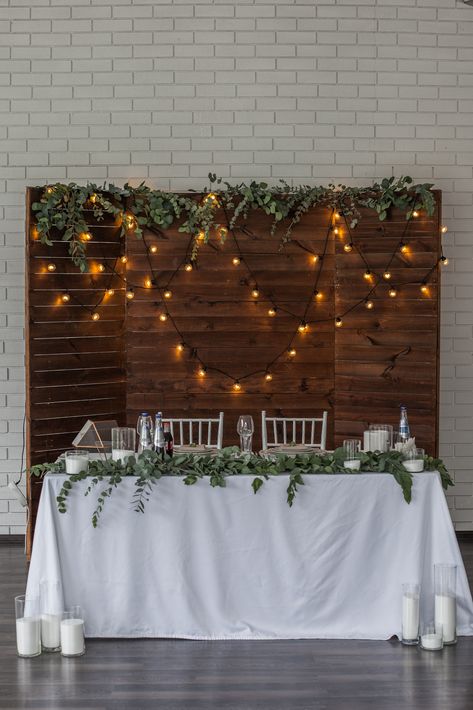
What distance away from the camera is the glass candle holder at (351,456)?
178 inches

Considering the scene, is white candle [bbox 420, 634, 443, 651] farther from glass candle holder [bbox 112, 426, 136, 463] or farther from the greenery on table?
glass candle holder [bbox 112, 426, 136, 463]

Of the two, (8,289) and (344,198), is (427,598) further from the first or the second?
(8,289)

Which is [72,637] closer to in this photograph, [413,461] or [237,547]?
[237,547]

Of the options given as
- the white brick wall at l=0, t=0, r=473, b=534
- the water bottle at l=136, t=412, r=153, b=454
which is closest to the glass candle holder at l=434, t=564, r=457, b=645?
the water bottle at l=136, t=412, r=153, b=454

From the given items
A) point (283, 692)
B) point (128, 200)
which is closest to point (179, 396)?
point (128, 200)

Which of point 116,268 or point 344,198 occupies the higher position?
point 344,198

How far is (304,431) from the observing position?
6.41 meters

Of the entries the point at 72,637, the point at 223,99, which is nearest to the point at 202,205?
the point at 223,99

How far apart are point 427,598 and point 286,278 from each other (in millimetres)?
2765

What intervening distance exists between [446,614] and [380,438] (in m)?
0.97

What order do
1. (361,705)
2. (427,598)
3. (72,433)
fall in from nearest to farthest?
(361,705) < (427,598) < (72,433)

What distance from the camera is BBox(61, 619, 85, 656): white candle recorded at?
4.23m

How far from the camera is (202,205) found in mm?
6438

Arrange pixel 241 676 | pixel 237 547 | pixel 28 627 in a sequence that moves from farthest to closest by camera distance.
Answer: pixel 237 547
pixel 28 627
pixel 241 676
